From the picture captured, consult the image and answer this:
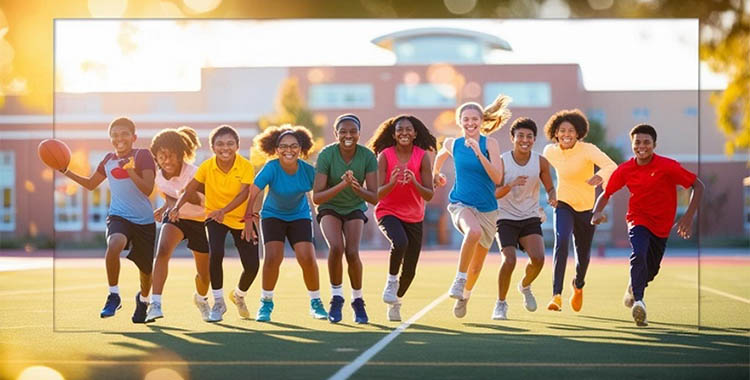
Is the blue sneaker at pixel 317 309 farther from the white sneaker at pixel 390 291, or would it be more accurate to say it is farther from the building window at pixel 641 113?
the building window at pixel 641 113

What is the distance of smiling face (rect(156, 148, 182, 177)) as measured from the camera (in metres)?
12.2

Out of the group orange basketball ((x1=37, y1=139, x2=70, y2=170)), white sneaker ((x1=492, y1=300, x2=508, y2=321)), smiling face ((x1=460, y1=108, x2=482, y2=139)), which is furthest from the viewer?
white sneaker ((x1=492, y1=300, x2=508, y2=321))

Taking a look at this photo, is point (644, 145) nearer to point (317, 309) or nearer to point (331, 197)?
point (331, 197)

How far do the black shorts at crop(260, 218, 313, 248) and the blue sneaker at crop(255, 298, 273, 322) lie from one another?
0.81 meters

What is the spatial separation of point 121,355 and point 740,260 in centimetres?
2916

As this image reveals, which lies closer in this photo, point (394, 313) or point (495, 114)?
point (495, 114)

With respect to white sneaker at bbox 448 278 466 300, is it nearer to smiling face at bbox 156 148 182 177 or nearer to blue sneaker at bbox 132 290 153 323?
smiling face at bbox 156 148 182 177

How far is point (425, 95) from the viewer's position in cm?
5138

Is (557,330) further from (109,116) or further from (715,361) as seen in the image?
(109,116)

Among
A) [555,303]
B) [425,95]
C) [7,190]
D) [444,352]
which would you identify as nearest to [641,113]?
[425,95]

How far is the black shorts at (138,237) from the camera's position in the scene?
39.0 ft

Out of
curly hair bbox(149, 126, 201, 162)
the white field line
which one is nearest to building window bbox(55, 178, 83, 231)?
the white field line

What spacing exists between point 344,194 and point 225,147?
1.19 metres

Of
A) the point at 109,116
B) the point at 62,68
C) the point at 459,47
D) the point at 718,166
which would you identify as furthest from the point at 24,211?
the point at 62,68
